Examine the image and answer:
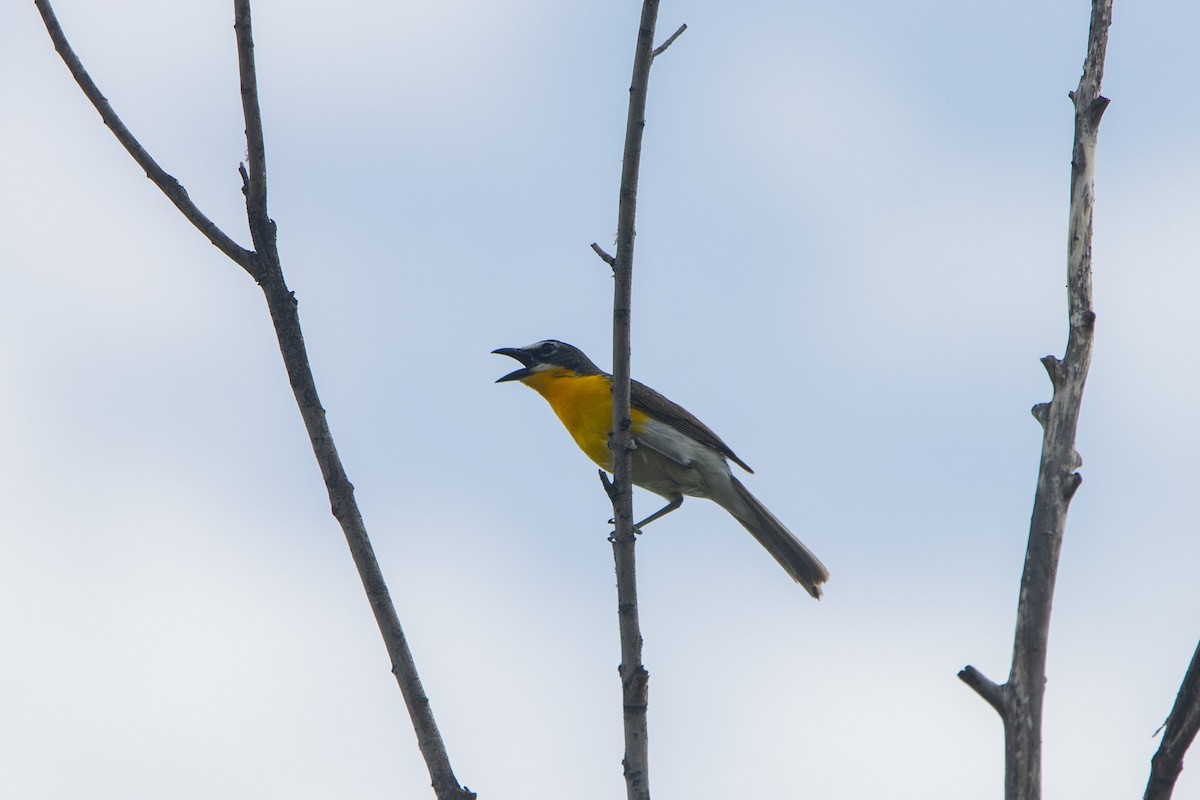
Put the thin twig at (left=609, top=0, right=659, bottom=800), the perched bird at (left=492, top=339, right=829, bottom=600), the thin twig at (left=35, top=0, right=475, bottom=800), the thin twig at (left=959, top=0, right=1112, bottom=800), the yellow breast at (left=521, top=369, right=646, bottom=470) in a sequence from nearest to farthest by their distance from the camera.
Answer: the thin twig at (left=959, top=0, right=1112, bottom=800) < the thin twig at (left=35, top=0, right=475, bottom=800) < the thin twig at (left=609, top=0, right=659, bottom=800) < the yellow breast at (left=521, top=369, right=646, bottom=470) < the perched bird at (left=492, top=339, right=829, bottom=600)

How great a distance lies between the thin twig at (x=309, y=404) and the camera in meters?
4.29

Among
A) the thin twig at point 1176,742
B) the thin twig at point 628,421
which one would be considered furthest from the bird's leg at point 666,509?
the thin twig at point 1176,742

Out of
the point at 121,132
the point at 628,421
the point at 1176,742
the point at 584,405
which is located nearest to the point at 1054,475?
the point at 1176,742

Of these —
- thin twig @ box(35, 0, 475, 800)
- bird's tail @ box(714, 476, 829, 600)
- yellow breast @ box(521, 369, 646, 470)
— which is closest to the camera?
thin twig @ box(35, 0, 475, 800)

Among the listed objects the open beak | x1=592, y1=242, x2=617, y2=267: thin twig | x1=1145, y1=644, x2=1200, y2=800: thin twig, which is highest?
the open beak

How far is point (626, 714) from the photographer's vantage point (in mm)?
4934

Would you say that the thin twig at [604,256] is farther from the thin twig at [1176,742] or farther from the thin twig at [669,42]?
the thin twig at [1176,742]

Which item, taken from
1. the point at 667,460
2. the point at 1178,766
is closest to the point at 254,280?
the point at 1178,766

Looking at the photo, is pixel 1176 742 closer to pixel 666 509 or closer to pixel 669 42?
pixel 669 42

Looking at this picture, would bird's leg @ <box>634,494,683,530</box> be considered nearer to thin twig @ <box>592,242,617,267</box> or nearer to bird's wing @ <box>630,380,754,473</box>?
bird's wing @ <box>630,380,754,473</box>

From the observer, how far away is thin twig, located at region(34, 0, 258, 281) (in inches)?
181

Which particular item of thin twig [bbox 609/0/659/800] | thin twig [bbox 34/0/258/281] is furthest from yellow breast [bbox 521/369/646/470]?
thin twig [bbox 34/0/258/281]

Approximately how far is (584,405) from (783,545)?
7.42 feet

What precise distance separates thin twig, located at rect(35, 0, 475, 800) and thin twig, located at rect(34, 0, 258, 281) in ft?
0.37
